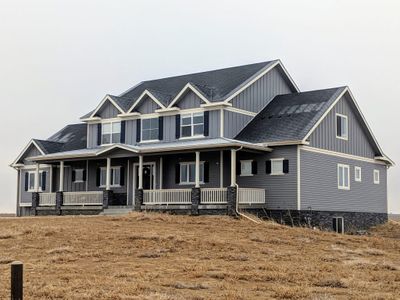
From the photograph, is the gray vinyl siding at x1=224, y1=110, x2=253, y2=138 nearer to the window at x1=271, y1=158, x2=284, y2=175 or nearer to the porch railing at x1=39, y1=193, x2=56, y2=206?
the window at x1=271, y1=158, x2=284, y2=175

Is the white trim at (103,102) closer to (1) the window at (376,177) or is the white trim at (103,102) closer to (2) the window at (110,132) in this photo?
(2) the window at (110,132)

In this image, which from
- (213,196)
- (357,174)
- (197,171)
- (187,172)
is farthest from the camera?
(357,174)

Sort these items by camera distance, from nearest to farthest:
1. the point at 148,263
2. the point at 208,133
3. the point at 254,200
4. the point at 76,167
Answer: the point at 148,263 → the point at 254,200 → the point at 208,133 → the point at 76,167

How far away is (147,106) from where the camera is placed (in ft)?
127

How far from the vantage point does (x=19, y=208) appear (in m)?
46.1

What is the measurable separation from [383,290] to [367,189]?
82.2 ft

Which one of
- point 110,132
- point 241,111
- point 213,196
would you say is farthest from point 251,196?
point 110,132

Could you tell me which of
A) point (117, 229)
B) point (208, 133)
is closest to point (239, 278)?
point (117, 229)

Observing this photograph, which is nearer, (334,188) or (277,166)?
(277,166)

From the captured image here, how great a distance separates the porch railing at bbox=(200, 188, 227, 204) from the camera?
104 feet

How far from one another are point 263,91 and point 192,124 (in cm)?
499

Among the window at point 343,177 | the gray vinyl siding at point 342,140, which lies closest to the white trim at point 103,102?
the gray vinyl siding at point 342,140

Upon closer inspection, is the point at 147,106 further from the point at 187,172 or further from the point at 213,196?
the point at 213,196

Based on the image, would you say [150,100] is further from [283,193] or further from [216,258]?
[216,258]
